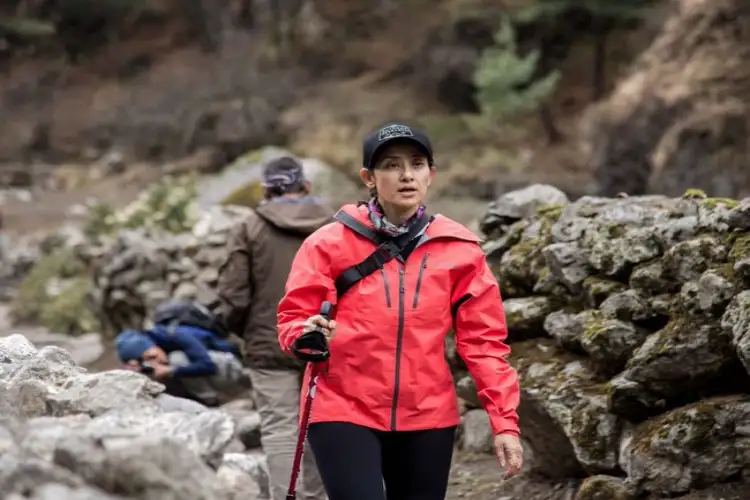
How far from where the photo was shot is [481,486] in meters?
5.41

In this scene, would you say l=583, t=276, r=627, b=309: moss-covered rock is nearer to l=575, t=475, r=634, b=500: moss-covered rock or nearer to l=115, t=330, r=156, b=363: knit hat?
l=575, t=475, r=634, b=500: moss-covered rock

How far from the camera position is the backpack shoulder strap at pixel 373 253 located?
10.2 feet

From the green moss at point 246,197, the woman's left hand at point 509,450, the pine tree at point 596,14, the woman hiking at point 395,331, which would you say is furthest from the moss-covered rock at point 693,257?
the pine tree at point 596,14

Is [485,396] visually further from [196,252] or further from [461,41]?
[461,41]

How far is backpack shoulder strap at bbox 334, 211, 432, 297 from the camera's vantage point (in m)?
3.11

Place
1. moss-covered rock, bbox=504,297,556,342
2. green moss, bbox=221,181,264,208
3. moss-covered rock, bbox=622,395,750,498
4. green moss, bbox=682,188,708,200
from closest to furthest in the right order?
1. moss-covered rock, bbox=622,395,750,498
2. green moss, bbox=682,188,708,200
3. moss-covered rock, bbox=504,297,556,342
4. green moss, bbox=221,181,264,208

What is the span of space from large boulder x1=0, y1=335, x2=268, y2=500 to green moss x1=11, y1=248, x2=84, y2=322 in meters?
12.4

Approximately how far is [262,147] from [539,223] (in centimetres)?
2577

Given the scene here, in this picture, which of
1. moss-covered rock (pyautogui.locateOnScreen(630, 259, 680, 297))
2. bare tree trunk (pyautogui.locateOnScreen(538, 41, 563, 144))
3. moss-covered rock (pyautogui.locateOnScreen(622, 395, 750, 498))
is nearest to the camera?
moss-covered rock (pyautogui.locateOnScreen(622, 395, 750, 498))

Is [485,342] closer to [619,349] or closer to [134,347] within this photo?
[619,349]

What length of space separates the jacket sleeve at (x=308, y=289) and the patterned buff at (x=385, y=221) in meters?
0.19

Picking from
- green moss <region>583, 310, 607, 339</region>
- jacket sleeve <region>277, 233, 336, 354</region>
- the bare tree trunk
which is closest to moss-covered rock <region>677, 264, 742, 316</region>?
green moss <region>583, 310, 607, 339</region>

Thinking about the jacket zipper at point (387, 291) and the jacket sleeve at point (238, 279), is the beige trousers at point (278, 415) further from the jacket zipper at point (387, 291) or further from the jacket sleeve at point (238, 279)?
the jacket zipper at point (387, 291)

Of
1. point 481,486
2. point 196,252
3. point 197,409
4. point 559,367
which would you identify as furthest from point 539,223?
point 196,252
